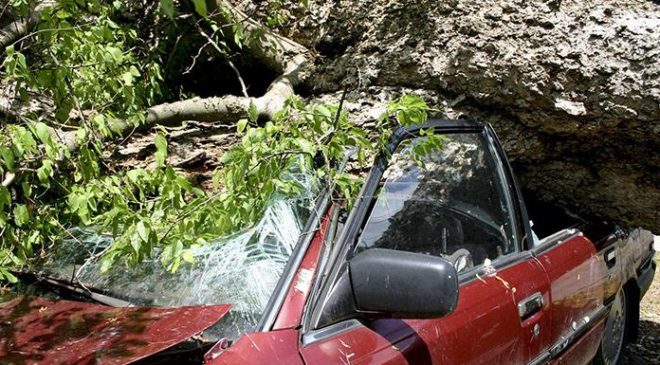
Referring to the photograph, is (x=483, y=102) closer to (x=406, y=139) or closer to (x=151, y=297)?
(x=406, y=139)

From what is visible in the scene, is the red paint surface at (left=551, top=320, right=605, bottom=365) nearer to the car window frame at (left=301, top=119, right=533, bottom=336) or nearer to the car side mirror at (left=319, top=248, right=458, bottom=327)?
the car window frame at (left=301, top=119, right=533, bottom=336)

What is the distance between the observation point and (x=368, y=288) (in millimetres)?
1787

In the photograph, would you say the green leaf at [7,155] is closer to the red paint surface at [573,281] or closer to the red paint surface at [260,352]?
the red paint surface at [260,352]

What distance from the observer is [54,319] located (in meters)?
1.93

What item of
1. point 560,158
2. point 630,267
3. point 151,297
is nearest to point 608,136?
point 560,158

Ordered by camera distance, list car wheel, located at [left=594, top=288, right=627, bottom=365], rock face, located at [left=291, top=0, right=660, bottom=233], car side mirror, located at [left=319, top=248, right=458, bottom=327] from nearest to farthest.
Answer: car side mirror, located at [left=319, top=248, right=458, bottom=327] → rock face, located at [left=291, top=0, right=660, bottom=233] → car wheel, located at [left=594, top=288, right=627, bottom=365]

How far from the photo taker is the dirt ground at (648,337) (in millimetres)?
4707

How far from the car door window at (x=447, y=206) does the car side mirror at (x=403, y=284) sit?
1.16ft

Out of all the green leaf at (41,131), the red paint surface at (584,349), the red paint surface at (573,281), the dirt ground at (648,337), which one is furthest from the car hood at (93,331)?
the dirt ground at (648,337)

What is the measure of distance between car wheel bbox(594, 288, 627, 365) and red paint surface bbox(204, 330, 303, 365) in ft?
8.62

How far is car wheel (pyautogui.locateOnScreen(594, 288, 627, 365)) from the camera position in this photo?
12.5ft

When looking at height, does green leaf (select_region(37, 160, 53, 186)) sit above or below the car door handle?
above

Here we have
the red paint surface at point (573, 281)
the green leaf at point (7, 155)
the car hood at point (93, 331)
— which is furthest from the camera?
the red paint surface at point (573, 281)

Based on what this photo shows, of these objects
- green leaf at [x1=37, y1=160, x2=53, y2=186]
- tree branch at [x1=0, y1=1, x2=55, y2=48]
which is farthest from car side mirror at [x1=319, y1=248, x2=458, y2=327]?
tree branch at [x1=0, y1=1, x2=55, y2=48]
